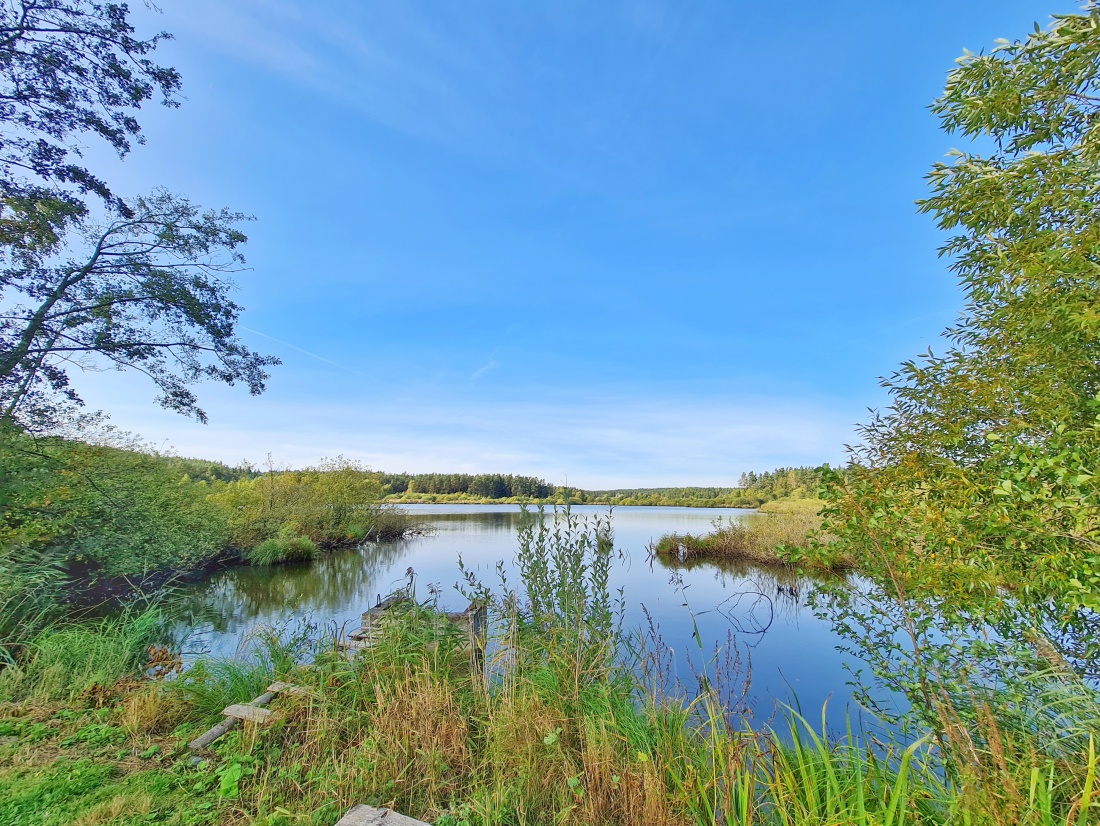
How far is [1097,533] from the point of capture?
210 cm

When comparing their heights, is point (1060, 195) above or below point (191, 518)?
above

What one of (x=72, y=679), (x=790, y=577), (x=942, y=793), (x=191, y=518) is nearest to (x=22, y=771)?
(x=72, y=679)

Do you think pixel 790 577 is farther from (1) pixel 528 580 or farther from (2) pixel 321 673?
(2) pixel 321 673

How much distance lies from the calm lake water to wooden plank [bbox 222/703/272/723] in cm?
78

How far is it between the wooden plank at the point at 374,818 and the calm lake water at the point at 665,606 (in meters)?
1.67

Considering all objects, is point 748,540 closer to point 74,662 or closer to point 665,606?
point 665,606

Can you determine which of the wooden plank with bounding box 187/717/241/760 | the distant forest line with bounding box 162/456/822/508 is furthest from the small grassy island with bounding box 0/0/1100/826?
the distant forest line with bounding box 162/456/822/508

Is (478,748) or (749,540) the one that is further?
(749,540)

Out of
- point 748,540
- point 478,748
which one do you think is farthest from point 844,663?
point 748,540

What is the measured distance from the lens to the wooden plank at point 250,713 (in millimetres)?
3131

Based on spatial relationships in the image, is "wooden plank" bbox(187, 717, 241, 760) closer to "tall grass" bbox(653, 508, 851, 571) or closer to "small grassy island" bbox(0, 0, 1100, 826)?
"small grassy island" bbox(0, 0, 1100, 826)

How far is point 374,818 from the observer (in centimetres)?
225

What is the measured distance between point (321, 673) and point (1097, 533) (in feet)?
16.2

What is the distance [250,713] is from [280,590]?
943 centimetres
